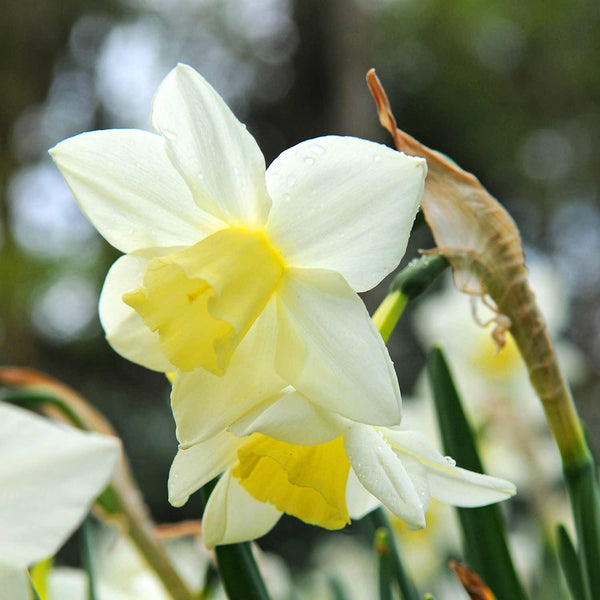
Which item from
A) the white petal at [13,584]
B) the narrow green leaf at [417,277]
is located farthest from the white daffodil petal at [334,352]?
the white petal at [13,584]

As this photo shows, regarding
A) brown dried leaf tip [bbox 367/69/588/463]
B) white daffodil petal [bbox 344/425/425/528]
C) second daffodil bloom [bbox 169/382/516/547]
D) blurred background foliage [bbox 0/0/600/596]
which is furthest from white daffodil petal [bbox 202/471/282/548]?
blurred background foliage [bbox 0/0/600/596]

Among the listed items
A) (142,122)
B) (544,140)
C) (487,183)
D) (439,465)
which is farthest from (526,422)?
(544,140)

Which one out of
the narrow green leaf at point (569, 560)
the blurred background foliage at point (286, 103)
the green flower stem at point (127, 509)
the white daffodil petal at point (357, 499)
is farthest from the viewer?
the blurred background foliage at point (286, 103)

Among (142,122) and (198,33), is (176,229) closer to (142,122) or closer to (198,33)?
(142,122)

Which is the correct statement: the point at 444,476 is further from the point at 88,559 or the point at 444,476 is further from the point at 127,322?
the point at 88,559

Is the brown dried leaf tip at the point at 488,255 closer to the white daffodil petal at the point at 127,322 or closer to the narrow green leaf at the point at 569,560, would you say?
the narrow green leaf at the point at 569,560

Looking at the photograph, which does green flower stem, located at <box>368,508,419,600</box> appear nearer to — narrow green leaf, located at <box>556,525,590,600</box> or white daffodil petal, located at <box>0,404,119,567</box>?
narrow green leaf, located at <box>556,525,590,600</box>
